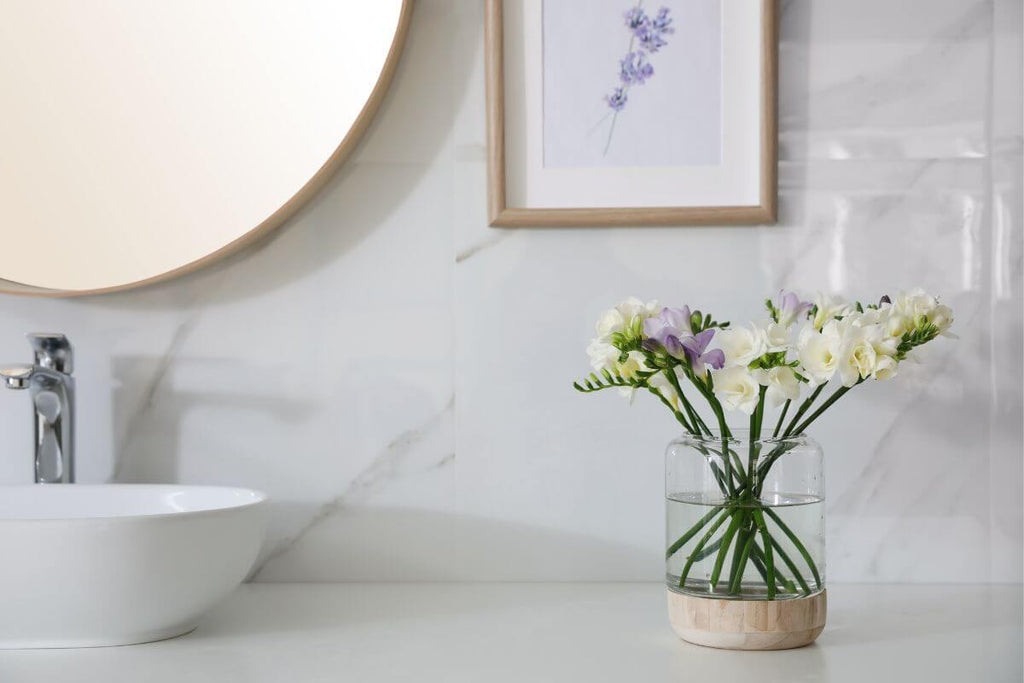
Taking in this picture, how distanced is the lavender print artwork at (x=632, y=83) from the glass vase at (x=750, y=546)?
0.35m

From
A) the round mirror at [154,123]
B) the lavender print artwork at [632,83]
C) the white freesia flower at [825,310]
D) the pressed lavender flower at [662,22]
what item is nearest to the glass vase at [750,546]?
the white freesia flower at [825,310]

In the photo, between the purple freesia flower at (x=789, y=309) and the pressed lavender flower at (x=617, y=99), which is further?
the pressed lavender flower at (x=617, y=99)

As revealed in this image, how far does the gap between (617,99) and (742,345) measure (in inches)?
14.7

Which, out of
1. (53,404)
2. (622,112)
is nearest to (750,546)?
(622,112)

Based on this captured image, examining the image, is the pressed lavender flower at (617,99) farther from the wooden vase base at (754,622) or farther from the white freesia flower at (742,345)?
the wooden vase base at (754,622)

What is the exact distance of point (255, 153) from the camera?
110cm

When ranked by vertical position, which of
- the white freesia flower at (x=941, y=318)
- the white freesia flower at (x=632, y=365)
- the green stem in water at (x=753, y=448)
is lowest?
the green stem in water at (x=753, y=448)

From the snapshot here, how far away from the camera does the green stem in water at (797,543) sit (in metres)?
0.82

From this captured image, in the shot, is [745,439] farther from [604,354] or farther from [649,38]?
[649,38]

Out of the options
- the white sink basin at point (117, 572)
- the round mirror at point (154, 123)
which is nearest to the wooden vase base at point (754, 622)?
the white sink basin at point (117, 572)

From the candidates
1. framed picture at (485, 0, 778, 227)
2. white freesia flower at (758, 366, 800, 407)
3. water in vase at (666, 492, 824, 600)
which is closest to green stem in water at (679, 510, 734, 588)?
water in vase at (666, 492, 824, 600)

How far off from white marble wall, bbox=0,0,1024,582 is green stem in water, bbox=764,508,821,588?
229mm

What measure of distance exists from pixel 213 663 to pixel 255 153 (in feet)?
1.87

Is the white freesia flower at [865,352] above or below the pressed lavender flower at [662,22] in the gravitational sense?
below
